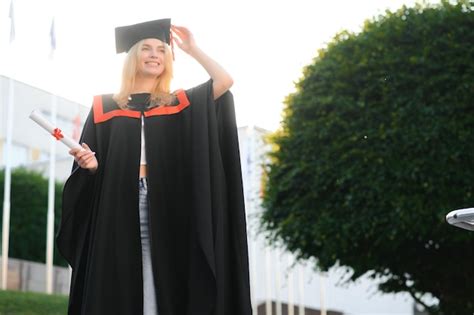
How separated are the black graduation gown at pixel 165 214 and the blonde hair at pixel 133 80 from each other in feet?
0.16

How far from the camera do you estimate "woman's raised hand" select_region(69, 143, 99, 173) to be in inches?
120

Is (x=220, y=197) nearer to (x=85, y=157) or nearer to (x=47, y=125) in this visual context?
(x=85, y=157)

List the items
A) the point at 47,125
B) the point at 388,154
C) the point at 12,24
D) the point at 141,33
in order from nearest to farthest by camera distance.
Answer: the point at 47,125
the point at 141,33
the point at 388,154
the point at 12,24

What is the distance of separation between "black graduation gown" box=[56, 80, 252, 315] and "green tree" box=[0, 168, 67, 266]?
18.6 meters

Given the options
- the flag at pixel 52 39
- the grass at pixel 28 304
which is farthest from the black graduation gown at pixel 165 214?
the flag at pixel 52 39

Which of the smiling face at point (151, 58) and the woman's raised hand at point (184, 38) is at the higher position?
the woman's raised hand at point (184, 38)

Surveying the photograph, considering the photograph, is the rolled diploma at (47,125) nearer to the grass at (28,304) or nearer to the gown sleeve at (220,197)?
the gown sleeve at (220,197)

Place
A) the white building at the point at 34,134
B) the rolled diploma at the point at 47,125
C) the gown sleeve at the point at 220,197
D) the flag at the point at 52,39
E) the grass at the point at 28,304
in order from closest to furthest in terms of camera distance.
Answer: the rolled diploma at the point at 47,125 → the gown sleeve at the point at 220,197 → the grass at the point at 28,304 → the flag at the point at 52,39 → the white building at the point at 34,134

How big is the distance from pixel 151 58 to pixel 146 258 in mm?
827

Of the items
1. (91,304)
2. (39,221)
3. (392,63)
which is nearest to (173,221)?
(91,304)

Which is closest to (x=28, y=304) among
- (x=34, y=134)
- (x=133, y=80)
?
(x=133, y=80)

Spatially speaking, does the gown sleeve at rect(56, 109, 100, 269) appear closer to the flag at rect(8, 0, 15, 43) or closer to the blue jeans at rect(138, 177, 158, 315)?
the blue jeans at rect(138, 177, 158, 315)

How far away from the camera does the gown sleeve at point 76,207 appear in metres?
3.21

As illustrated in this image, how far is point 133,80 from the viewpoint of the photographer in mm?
3338
